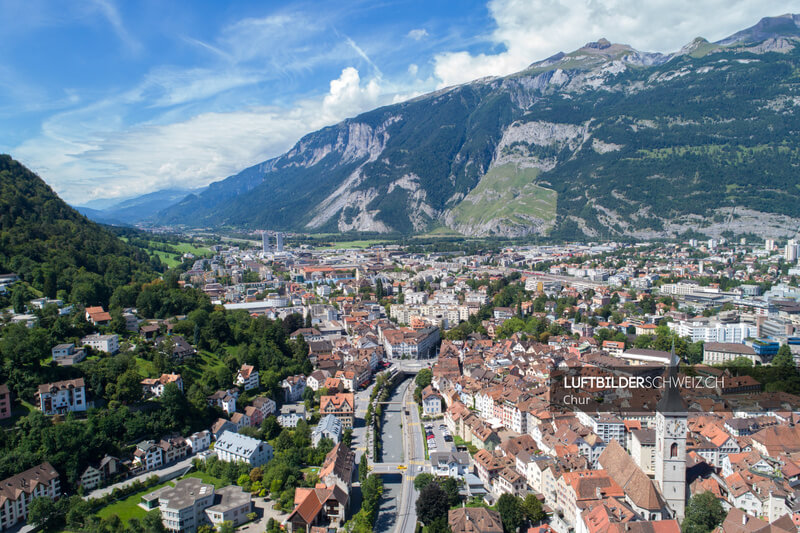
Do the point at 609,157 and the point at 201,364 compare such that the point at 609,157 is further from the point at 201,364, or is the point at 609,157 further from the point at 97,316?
the point at 97,316

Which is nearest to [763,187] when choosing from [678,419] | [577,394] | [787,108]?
[787,108]

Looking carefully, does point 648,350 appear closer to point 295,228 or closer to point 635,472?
point 635,472

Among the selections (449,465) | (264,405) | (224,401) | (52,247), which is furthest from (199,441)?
(52,247)

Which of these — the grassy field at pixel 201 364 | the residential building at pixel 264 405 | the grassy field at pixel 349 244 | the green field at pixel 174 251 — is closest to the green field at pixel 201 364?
the grassy field at pixel 201 364

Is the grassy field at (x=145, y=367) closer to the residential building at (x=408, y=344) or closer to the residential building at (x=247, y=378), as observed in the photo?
the residential building at (x=247, y=378)

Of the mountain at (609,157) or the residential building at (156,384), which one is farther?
the mountain at (609,157)

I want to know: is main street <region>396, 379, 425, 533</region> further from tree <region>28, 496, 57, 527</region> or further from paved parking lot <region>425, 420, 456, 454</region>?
tree <region>28, 496, 57, 527</region>
